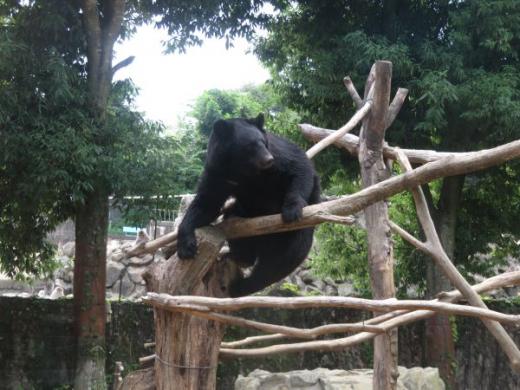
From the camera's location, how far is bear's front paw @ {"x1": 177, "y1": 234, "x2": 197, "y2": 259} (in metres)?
2.94

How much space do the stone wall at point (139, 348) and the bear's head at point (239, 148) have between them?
4.18 m

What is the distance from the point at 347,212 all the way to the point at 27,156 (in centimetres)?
381

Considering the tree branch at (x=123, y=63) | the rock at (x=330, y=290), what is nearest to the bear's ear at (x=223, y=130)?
the tree branch at (x=123, y=63)

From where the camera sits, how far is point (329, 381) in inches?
244

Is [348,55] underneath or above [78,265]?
above

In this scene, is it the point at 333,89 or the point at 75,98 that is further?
the point at 333,89

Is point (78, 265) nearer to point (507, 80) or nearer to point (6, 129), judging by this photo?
point (6, 129)

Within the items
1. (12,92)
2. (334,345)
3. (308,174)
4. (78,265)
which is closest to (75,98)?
(12,92)

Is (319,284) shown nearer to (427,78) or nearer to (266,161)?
(427,78)

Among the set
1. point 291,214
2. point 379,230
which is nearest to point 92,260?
point 379,230

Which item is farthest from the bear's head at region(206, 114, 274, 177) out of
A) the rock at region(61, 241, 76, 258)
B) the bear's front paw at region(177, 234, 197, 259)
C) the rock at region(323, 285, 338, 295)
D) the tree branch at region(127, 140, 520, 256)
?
the rock at region(61, 241, 76, 258)

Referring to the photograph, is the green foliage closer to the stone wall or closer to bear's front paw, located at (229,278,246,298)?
the stone wall

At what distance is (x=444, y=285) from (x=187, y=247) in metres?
5.20

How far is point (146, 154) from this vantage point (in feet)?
21.2
